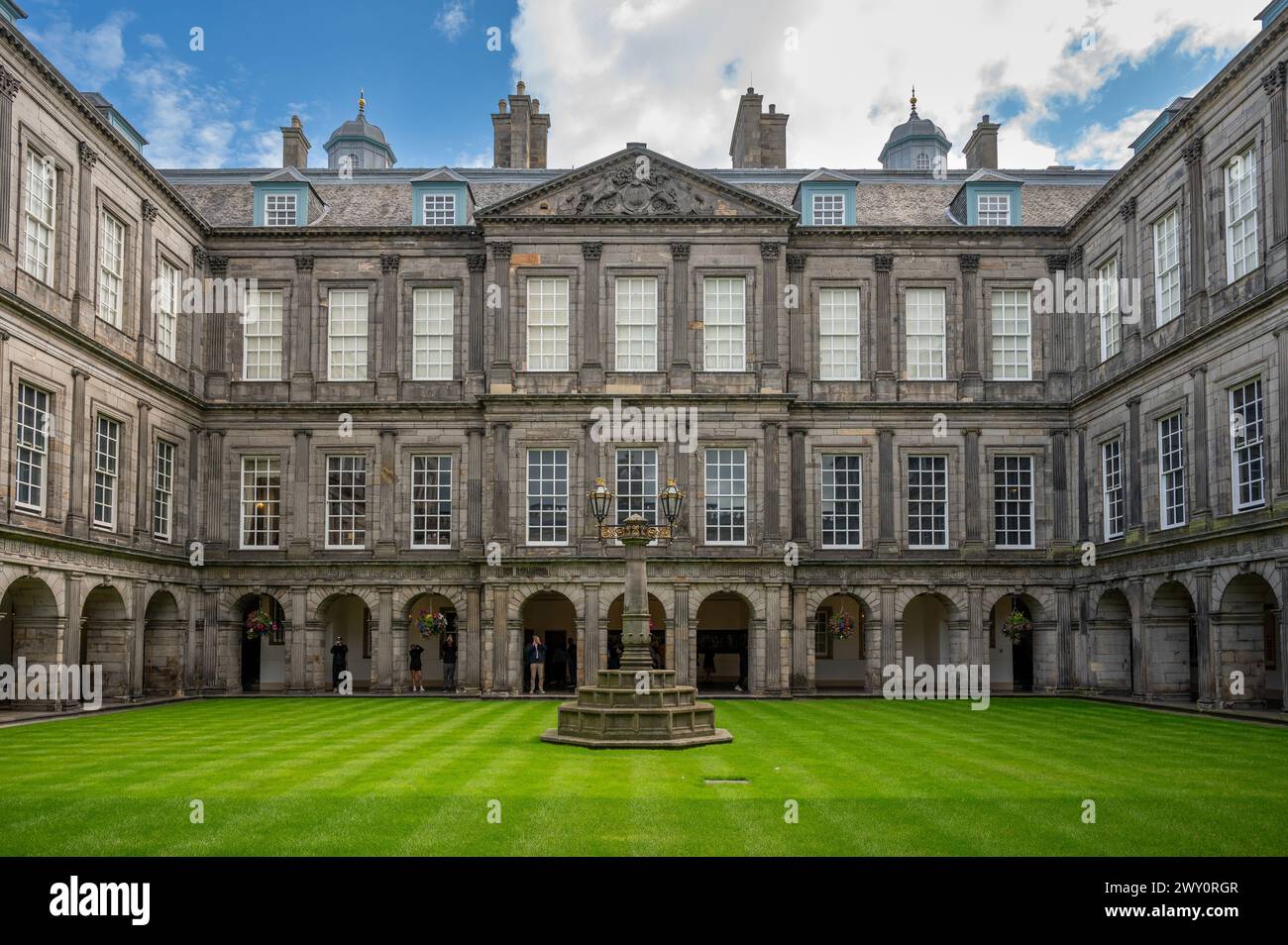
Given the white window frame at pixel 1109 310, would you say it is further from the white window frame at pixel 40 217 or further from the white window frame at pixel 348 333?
the white window frame at pixel 40 217

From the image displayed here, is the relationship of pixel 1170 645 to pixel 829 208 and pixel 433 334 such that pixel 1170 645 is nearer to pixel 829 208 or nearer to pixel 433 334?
pixel 829 208

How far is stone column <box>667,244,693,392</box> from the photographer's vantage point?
118 ft

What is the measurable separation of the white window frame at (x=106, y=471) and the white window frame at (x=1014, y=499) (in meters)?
24.3

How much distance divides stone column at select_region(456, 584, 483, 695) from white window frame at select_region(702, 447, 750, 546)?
687 centimetres

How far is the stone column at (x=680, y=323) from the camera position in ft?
118

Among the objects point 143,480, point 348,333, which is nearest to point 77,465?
point 143,480

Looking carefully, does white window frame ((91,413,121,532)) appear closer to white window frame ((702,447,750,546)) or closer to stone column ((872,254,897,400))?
white window frame ((702,447,750,546))

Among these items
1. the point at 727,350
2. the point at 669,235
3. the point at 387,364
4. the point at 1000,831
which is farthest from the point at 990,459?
the point at 1000,831

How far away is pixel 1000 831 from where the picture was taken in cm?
1216

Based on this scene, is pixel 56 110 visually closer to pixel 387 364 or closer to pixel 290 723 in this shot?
pixel 387 364

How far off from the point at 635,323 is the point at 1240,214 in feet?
53.2

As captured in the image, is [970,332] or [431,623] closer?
[431,623]

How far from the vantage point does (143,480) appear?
32656 mm

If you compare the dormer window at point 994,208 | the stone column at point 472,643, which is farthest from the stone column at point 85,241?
the dormer window at point 994,208
